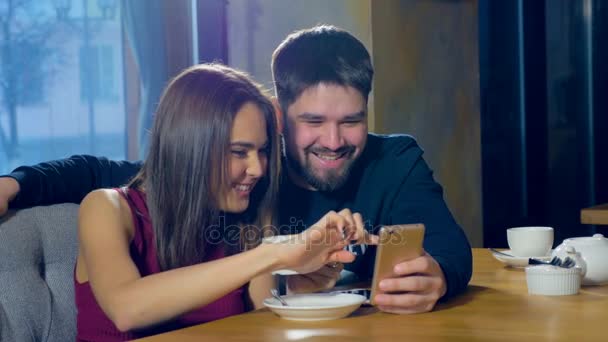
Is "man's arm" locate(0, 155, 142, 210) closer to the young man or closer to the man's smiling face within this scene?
the young man

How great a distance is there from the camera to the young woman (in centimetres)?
181

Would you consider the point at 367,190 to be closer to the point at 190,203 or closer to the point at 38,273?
the point at 190,203

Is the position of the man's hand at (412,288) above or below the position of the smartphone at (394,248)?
below

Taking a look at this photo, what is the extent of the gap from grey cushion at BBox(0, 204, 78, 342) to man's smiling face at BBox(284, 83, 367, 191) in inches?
22.2

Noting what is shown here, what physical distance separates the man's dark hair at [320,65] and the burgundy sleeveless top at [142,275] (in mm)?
496

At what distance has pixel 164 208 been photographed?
1.94 metres

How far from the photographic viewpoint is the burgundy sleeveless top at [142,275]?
1866 mm

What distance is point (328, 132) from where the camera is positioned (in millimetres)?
2154

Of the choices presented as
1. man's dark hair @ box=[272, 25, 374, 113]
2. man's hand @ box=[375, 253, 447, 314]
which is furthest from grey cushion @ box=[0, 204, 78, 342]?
man's hand @ box=[375, 253, 447, 314]

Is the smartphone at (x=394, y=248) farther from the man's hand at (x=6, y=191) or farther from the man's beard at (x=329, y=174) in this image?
the man's hand at (x=6, y=191)

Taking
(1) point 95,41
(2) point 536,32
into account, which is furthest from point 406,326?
(2) point 536,32

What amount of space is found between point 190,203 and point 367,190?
50 cm

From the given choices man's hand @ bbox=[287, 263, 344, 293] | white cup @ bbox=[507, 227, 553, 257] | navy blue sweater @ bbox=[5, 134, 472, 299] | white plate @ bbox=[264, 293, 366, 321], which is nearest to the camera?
white plate @ bbox=[264, 293, 366, 321]

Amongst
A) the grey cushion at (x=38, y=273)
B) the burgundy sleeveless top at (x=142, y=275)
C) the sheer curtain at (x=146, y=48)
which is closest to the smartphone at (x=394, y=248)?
the burgundy sleeveless top at (x=142, y=275)
